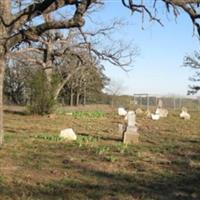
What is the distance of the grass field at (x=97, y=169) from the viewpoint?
989 cm

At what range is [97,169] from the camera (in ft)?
40.9

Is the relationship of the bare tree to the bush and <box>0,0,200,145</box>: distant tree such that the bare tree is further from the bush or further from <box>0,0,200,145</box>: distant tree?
the bush

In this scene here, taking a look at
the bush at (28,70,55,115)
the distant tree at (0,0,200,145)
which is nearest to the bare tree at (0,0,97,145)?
the distant tree at (0,0,200,145)

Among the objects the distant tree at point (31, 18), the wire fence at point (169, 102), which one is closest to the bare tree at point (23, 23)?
the distant tree at point (31, 18)

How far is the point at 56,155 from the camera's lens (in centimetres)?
1440

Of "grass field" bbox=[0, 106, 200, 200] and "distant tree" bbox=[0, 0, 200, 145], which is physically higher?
"distant tree" bbox=[0, 0, 200, 145]

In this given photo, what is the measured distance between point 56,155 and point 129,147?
10.6 ft

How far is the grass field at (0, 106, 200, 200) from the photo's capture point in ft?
32.4

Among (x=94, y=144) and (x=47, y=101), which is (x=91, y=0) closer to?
(x=94, y=144)

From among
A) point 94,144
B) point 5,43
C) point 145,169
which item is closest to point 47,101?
point 94,144

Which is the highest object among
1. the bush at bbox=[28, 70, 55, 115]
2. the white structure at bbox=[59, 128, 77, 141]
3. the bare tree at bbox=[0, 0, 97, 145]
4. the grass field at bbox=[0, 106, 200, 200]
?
the bare tree at bbox=[0, 0, 97, 145]

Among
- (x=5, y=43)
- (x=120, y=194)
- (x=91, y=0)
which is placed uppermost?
(x=91, y=0)

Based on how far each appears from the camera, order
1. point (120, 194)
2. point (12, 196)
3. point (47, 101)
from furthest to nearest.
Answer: point (47, 101)
point (120, 194)
point (12, 196)

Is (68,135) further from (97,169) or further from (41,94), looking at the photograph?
(41,94)
